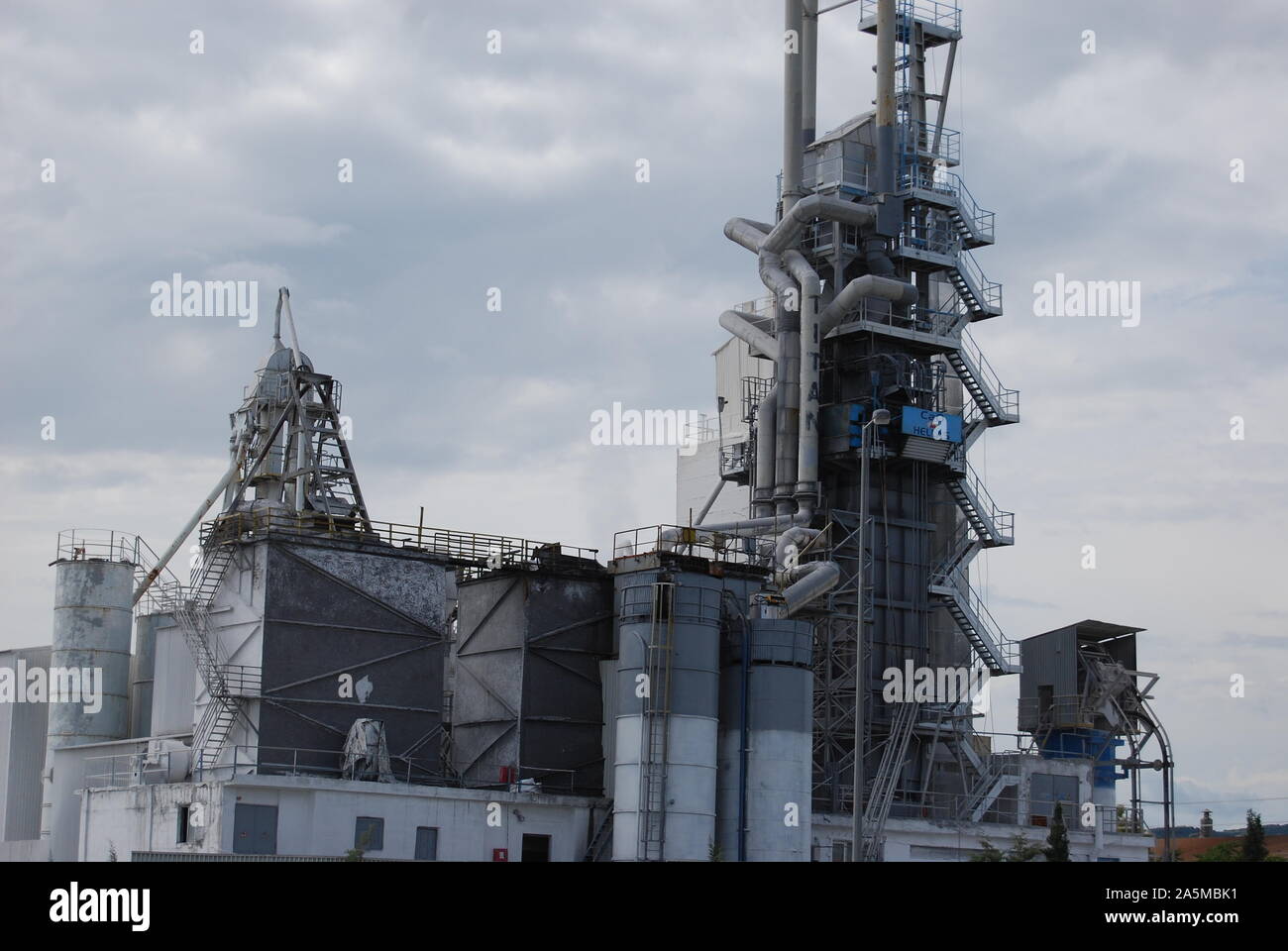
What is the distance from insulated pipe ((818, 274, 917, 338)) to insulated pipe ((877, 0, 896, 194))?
5827 mm

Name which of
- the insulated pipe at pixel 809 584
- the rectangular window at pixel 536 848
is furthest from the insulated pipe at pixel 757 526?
the rectangular window at pixel 536 848

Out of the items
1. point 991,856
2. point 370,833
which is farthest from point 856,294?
point 370,833

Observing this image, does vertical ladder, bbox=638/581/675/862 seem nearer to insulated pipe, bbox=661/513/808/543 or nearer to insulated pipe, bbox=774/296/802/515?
insulated pipe, bbox=661/513/808/543

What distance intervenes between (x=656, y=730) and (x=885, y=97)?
102ft

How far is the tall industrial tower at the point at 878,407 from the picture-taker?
61.5 m

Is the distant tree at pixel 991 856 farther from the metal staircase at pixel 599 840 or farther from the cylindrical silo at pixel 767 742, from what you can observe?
the metal staircase at pixel 599 840

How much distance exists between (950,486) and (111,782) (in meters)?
33.5

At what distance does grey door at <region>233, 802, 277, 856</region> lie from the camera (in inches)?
1848

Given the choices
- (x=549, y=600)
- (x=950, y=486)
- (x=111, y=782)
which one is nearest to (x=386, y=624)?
(x=549, y=600)

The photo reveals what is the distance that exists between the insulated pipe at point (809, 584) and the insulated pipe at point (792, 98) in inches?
631
